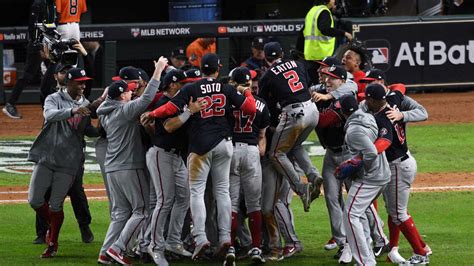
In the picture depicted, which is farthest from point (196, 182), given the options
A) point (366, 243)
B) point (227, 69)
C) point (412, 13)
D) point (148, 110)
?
point (412, 13)

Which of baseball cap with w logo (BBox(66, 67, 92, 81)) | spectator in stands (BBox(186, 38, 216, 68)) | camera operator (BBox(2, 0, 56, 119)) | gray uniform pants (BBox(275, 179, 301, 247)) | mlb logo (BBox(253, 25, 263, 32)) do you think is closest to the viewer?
baseball cap with w logo (BBox(66, 67, 92, 81))

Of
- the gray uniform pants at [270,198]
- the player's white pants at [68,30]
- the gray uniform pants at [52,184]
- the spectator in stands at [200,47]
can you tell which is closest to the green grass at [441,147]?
the spectator in stands at [200,47]

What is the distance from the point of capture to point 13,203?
48.1ft

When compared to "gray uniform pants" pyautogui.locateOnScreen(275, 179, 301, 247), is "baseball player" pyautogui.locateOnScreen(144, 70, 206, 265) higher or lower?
higher

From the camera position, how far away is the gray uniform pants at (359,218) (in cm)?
1068

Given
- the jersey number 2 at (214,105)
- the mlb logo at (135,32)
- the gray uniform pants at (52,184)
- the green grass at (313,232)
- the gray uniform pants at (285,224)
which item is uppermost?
the jersey number 2 at (214,105)

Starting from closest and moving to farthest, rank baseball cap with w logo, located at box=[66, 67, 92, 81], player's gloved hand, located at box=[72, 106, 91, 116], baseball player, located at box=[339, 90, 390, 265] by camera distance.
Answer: baseball player, located at box=[339, 90, 390, 265]
player's gloved hand, located at box=[72, 106, 91, 116]
baseball cap with w logo, located at box=[66, 67, 92, 81]

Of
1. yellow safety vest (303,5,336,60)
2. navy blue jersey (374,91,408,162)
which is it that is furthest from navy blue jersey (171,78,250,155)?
yellow safety vest (303,5,336,60)

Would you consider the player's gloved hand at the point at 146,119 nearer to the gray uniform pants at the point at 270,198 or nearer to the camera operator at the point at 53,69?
the gray uniform pants at the point at 270,198

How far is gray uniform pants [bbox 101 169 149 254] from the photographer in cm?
1110

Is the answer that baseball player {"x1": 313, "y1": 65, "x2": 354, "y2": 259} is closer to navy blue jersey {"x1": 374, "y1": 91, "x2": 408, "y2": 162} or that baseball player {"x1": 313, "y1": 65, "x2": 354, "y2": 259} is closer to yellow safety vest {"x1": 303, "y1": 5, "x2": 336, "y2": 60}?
navy blue jersey {"x1": 374, "y1": 91, "x2": 408, "y2": 162}

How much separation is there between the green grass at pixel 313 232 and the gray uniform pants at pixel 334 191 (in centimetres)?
28

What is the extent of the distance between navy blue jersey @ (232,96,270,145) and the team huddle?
0.01 m

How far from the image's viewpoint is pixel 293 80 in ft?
38.4
